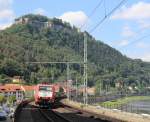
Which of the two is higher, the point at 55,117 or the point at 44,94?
the point at 44,94

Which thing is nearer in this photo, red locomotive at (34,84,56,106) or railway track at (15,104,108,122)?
railway track at (15,104,108,122)

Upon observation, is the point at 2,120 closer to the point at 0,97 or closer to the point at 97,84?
the point at 0,97

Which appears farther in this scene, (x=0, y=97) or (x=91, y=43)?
(x=91, y=43)

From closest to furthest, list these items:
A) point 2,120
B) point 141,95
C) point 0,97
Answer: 1. point 2,120
2. point 0,97
3. point 141,95

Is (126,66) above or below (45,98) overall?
above

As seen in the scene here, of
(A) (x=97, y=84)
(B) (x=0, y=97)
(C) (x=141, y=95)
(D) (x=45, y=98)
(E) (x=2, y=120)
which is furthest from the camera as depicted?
(C) (x=141, y=95)

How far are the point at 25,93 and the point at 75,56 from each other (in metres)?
31.6

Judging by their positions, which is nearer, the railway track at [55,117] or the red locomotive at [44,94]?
the railway track at [55,117]

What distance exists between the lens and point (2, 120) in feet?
150

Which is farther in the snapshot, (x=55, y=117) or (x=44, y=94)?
(x=44, y=94)

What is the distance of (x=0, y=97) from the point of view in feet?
544

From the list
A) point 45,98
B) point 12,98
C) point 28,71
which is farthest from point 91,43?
point 45,98

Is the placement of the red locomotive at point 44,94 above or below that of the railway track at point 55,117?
above

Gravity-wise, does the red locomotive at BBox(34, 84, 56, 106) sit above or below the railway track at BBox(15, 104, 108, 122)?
above
